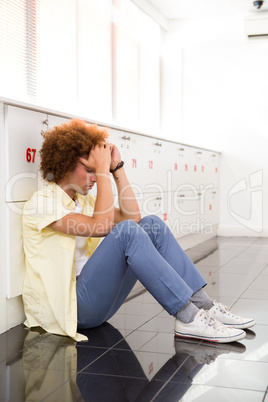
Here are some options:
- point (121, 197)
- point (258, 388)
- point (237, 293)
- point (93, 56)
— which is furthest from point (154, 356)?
point (93, 56)

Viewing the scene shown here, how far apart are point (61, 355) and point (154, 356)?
0.34 m

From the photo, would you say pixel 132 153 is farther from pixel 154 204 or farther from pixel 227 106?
pixel 227 106

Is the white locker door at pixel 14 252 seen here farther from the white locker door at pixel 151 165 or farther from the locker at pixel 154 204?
the white locker door at pixel 151 165

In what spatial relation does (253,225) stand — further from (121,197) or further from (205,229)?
(121,197)

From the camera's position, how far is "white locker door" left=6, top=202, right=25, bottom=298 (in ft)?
7.43

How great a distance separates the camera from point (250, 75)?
647 centimetres

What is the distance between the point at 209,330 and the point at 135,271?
1.30 feet

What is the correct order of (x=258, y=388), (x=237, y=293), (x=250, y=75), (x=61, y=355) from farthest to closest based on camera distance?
(x=250, y=75) → (x=237, y=293) → (x=61, y=355) → (x=258, y=388)

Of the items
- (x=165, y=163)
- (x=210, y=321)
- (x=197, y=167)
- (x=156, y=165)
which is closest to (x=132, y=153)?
(x=156, y=165)

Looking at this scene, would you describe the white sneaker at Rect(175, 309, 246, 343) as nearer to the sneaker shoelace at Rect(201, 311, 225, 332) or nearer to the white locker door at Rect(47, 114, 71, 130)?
the sneaker shoelace at Rect(201, 311, 225, 332)

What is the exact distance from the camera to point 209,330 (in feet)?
6.99

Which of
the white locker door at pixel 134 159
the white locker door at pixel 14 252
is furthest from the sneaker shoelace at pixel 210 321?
the white locker door at pixel 134 159

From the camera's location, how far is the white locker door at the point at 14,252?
2.27 meters

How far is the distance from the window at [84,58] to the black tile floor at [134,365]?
59.2 inches
